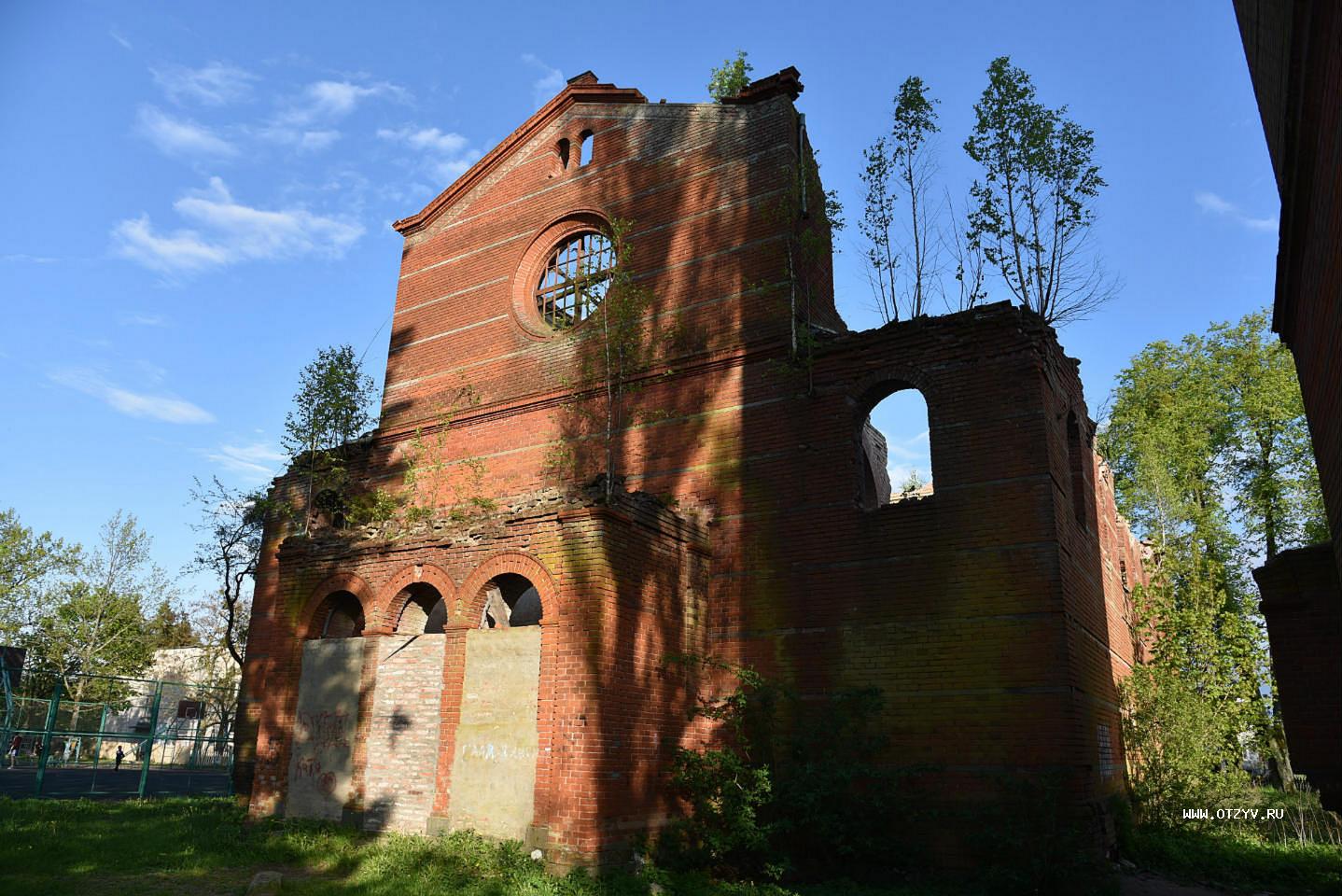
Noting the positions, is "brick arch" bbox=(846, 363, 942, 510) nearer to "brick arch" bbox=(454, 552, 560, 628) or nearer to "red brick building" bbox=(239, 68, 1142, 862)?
"red brick building" bbox=(239, 68, 1142, 862)

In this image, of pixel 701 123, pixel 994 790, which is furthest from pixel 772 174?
pixel 994 790

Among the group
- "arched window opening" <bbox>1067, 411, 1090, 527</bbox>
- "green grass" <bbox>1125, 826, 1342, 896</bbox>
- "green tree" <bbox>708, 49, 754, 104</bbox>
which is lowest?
"green grass" <bbox>1125, 826, 1342, 896</bbox>

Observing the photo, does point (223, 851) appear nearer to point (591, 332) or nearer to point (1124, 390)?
point (591, 332)

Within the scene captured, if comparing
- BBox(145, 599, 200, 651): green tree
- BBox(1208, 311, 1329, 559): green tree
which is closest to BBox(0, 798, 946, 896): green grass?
BBox(1208, 311, 1329, 559): green tree

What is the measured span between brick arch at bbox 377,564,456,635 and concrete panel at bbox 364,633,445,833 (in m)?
0.33

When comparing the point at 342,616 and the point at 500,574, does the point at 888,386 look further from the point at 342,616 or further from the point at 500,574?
the point at 342,616

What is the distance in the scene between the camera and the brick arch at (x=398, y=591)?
39.8 ft

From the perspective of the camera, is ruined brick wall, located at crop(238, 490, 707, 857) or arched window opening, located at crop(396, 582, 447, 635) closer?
ruined brick wall, located at crop(238, 490, 707, 857)

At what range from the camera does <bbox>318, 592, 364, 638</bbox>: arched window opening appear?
1327cm

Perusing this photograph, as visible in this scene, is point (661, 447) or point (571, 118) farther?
point (571, 118)

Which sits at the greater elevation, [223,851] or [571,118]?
[571,118]

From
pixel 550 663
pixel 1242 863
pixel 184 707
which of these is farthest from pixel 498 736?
pixel 184 707

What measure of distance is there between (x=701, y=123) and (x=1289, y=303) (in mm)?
10389

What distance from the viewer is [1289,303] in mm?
7602
